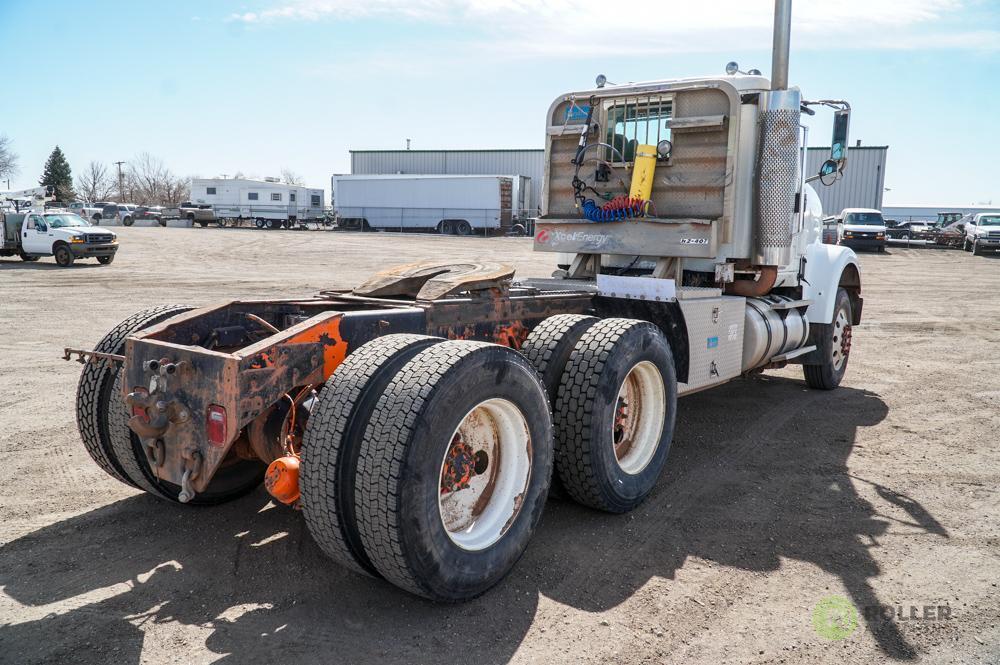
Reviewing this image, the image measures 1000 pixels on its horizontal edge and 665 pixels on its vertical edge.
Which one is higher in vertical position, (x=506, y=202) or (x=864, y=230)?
(x=506, y=202)

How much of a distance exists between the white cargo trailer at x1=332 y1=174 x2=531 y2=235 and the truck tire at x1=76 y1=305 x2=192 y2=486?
131ft

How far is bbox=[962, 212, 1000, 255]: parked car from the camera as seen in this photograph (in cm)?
3262

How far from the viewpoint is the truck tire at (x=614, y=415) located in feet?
14.6

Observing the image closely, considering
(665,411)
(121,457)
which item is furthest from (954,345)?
(121,457)

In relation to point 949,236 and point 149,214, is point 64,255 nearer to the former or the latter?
point 149,214

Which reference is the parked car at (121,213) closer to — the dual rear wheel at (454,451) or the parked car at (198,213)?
the parked car at (198,213)

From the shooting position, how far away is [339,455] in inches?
129

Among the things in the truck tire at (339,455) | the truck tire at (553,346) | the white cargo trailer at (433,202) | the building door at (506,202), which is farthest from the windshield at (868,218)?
the truck tire at (339,455)

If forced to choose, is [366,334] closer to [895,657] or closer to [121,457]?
[121,457]

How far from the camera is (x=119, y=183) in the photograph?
101 metres

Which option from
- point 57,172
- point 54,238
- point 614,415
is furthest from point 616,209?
point 57,172

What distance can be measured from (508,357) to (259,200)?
51.5 metres

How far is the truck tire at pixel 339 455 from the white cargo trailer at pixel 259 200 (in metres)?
51.0

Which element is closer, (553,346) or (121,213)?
(553,346)
